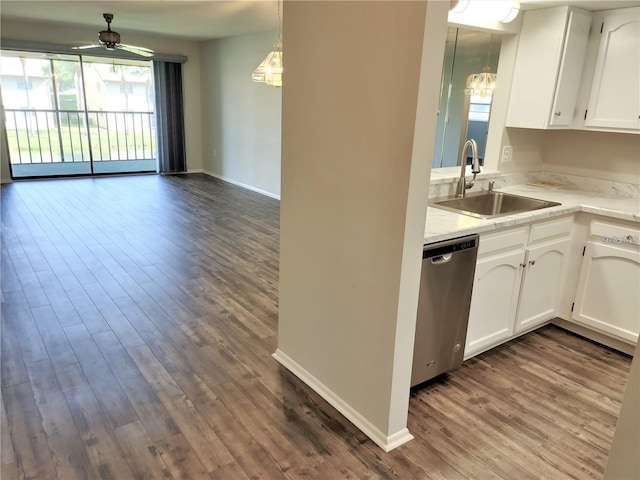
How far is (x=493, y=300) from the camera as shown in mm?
2602

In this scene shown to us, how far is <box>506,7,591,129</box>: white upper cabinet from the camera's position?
9.53ft

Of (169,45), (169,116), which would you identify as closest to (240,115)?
(169,116)

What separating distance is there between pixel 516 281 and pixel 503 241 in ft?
1.11

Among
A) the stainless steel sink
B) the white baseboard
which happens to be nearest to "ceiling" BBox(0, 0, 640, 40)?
the stainless steel sink

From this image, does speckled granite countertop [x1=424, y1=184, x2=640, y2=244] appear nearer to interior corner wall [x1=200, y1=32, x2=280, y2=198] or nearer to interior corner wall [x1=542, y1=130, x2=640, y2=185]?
interior corner wall [x1=542, y1=130, x2=640, y2=185]

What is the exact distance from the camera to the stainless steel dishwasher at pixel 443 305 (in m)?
2.14

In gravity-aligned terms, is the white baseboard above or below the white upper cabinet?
below

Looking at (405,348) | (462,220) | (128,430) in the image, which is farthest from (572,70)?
(128,430)

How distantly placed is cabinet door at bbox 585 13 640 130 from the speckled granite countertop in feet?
1.62

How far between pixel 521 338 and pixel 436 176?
1203 mm

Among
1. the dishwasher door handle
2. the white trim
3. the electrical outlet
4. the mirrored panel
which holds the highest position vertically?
the mirrored panel

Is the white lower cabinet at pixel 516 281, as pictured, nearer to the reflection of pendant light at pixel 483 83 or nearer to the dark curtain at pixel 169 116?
the reflection of pendant light at pixel 483 83

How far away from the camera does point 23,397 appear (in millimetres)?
2225

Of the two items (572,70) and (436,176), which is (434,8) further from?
(572,70)
